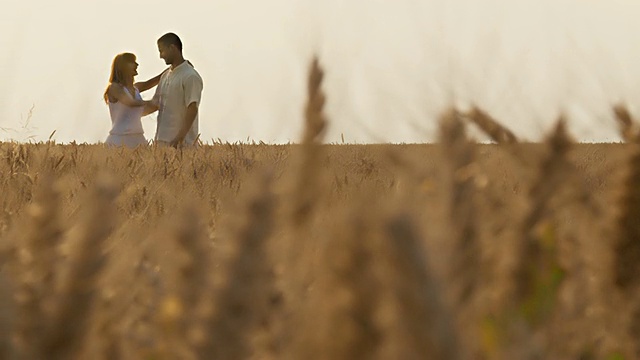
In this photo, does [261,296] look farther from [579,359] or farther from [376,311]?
[579,359]

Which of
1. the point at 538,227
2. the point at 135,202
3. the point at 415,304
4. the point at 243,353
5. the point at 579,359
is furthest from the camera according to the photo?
the point at 135,202

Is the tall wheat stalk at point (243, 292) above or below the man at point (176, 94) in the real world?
below

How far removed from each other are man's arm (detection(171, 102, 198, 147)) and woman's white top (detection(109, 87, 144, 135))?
504 millimetres

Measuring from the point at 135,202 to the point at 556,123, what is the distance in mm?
2015

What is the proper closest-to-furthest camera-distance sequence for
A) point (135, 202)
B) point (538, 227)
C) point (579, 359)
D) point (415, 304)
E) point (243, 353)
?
1. point (415, 304)
2. point (243, 353)
3. point (538, 227)
4. point (579, 359)
5. point (135, 202)

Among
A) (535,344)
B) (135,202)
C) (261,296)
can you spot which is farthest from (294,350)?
(135,202)

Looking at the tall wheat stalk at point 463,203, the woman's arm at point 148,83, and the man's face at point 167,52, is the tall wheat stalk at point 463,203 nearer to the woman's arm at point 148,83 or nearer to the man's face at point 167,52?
the man's face at point 167,52

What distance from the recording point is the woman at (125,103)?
7652mm

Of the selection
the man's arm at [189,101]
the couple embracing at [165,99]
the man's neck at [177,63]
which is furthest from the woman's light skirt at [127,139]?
the man's neck at [177,63]

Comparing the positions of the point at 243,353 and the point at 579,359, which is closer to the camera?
the point at 243,353

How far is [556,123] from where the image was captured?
910mm

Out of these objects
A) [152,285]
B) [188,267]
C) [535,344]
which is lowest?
[535,344]

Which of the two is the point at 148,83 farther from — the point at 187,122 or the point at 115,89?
the point at 187,122

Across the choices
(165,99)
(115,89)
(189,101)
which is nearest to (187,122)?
(189,101)
